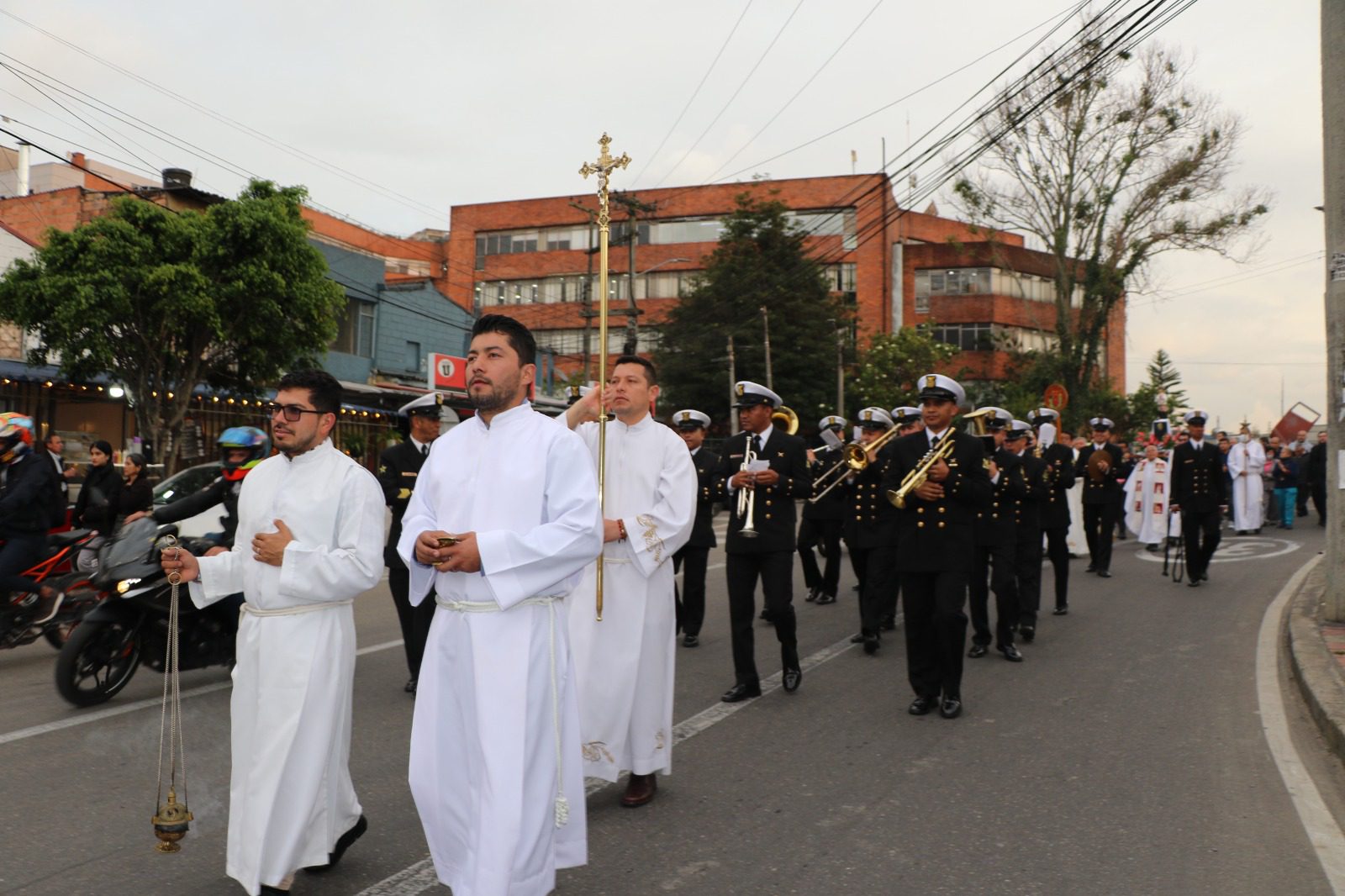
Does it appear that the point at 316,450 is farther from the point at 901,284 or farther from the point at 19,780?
the point at 901,284

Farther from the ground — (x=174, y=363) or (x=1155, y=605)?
(x=174, y=363)

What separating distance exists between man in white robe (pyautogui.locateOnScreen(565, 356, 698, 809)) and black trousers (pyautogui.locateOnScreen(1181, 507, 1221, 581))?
32.7ft

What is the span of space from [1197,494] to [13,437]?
12198mm

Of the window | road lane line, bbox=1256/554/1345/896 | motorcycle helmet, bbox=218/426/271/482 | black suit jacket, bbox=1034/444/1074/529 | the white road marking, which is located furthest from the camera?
the window

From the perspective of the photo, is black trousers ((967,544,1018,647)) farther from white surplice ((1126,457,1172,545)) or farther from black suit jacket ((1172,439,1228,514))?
white surplice ((1126,457,1172,545))

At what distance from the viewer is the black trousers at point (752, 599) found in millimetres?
7289

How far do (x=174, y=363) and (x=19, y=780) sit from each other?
711 inches

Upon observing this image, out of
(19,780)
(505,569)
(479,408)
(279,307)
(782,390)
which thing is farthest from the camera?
(782,390)

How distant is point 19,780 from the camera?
5598mm

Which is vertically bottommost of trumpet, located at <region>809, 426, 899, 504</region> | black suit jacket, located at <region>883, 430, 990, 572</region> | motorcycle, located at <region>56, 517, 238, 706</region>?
motorcycle, located at <region>56, 517, 238, 706</region>

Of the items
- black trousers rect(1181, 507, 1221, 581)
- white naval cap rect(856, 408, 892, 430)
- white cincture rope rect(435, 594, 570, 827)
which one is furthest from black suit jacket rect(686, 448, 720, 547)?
black trousers rect(1181, 507, 1221, 581)

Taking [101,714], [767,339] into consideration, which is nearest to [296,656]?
[101,714]

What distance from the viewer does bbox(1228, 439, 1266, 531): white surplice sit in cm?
2277

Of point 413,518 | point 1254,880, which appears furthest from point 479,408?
point 1254,880
